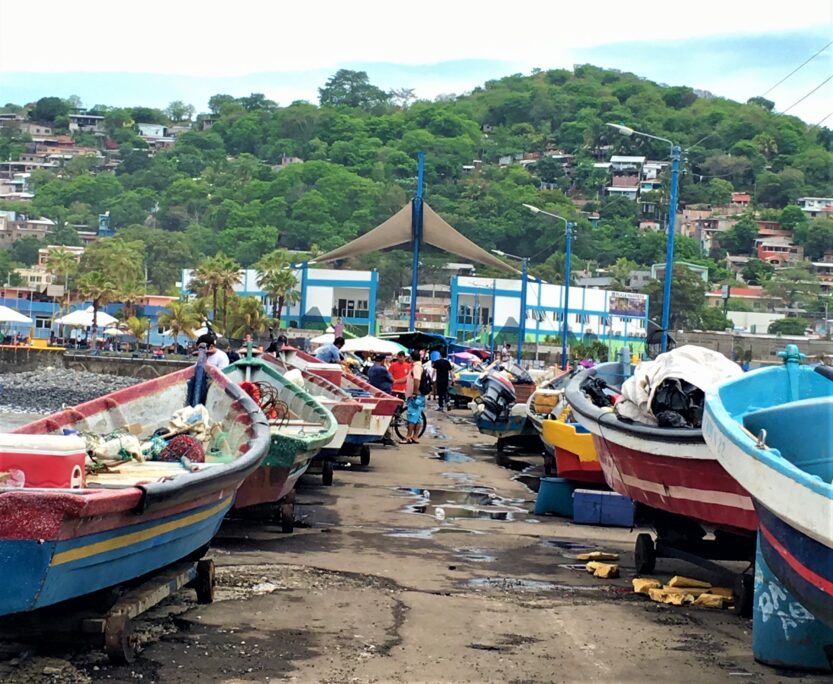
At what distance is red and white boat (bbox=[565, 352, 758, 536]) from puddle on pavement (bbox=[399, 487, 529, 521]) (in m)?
2.22

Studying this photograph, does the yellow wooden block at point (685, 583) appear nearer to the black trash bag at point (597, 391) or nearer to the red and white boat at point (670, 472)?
the red and white boat at point (670, 472)

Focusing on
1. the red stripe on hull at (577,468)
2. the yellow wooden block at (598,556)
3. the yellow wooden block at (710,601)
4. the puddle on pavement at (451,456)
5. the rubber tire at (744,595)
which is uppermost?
the red stripe on hull at (577,468)

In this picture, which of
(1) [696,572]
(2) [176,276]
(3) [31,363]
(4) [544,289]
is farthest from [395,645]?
(2) [176,276]

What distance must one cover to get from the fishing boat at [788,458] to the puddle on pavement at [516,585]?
1872 millimetres

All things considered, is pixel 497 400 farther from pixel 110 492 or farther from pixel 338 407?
pixel 110 492

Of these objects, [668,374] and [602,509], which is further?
[602,509]

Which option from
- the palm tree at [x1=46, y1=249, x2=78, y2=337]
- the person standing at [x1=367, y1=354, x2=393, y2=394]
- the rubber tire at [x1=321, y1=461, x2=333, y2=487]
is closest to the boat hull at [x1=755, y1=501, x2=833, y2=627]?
the rubber tire at [x1=321, y1=461, x2=333, y2=487]

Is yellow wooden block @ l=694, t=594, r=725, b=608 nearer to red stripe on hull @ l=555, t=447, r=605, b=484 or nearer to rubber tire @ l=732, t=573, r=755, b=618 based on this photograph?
rubber tire @ l=732, t=573, r=755, b=618

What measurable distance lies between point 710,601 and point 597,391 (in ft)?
15.7

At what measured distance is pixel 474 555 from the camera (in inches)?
504

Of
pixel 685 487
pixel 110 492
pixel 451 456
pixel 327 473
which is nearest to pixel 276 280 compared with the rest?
pixel 451 456

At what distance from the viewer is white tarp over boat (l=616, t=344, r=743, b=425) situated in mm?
12180

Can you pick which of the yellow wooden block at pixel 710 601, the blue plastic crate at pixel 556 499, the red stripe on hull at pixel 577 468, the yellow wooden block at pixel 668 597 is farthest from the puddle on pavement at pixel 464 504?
the yellow wooden block at pixel 710 601

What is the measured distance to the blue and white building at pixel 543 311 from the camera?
9919 centimetres
